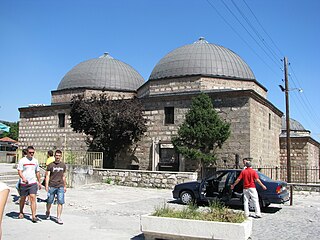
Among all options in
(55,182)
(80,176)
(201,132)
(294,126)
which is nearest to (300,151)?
(294,126)

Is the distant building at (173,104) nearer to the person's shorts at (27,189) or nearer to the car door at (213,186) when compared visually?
the car door at (213,186)

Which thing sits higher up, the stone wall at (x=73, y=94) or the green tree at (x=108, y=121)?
the stone wall at (x=73, y=94)

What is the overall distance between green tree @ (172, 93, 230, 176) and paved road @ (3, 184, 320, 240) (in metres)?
5.68

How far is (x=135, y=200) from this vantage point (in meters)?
12.3

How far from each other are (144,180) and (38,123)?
1396cm

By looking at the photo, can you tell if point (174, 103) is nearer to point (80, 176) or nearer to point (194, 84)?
point (194, 84)

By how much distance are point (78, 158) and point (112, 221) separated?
11.0 metres

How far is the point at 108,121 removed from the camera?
19656 mm

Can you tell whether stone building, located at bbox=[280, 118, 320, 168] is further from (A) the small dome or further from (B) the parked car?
(B) the parked car

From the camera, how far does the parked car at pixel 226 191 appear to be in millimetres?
10078

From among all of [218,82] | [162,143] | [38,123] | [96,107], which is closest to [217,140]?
[162,143]

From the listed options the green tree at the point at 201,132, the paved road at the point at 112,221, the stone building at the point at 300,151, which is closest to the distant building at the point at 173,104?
the stone building at the point at 300,151

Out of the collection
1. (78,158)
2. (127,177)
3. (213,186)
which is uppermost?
(78,158)

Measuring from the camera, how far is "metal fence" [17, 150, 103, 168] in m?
18.0
